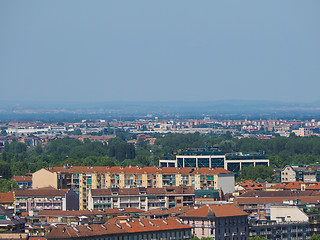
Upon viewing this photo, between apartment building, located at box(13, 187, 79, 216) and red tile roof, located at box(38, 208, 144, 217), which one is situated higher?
red tile roof, located at box(38, 208, 144, 217)

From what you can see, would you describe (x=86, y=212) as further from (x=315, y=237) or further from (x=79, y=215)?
(x=315, y=237)

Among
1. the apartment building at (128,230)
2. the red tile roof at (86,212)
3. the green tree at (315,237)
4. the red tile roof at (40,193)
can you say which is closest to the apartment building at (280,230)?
the green tree at (315,237)

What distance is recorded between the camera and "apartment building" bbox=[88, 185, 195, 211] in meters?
73.8

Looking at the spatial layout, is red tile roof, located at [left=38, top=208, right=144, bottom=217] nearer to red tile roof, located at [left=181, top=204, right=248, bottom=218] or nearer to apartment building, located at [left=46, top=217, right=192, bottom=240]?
apartment building, located at [left=46, top=217, right=192, bottom=240]

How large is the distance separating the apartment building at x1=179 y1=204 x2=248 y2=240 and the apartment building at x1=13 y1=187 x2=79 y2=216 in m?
14.2

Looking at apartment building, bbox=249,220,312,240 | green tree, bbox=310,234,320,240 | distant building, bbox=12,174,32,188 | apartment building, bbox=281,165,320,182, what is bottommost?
apartment building, bbox=281,165,320,182

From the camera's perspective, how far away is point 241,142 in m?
170

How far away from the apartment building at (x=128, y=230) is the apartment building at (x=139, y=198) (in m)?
13.5

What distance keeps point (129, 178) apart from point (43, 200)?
1418 centimetres

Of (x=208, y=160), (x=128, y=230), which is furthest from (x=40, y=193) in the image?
(x=208, y=160)

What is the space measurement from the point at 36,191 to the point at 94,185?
36.2 ft

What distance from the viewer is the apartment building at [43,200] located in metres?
73.1

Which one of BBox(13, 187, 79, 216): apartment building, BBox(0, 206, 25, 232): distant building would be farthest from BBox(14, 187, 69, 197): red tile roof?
BBox(0, 206, 25, 232): distant building

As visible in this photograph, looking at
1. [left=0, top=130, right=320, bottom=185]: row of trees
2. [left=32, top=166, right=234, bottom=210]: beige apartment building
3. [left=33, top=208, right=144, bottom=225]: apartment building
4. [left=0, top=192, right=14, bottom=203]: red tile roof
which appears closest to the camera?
[left=33, top=208, right=144, bottom=225]: apartment building
